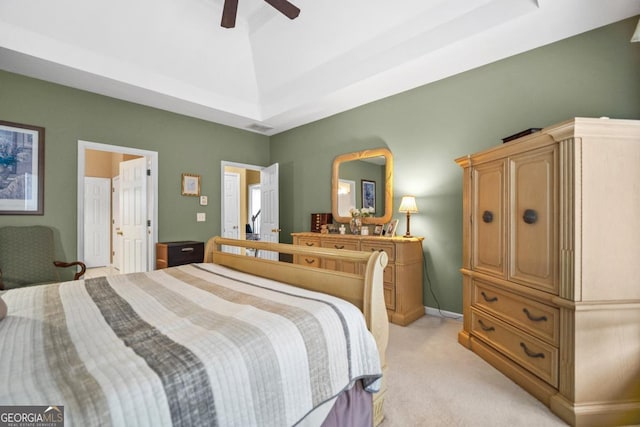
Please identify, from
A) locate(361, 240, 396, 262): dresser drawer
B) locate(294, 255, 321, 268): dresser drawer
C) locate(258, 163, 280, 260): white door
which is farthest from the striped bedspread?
locate(258, 163, 280, 260): white door

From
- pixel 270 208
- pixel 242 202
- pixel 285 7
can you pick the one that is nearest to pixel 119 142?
pixel 270 208

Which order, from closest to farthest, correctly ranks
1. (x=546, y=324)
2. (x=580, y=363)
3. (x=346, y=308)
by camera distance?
(x=346, y=308), (x=580, y=363), (x=546, y=324)

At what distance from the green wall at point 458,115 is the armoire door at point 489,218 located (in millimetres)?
690

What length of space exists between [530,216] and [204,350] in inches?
85.0

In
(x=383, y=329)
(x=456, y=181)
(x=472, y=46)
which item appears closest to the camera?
(x=383, y=329)

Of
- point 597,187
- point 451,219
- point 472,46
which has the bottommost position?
point 451,219

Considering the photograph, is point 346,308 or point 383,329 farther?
point 383,329

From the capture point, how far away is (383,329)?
1.50m

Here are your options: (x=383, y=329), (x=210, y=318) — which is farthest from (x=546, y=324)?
(x=210, y=318)

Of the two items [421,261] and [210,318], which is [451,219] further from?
[210,318]

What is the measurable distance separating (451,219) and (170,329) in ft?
9.82

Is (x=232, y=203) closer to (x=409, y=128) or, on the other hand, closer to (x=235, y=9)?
(x=409, y=128)

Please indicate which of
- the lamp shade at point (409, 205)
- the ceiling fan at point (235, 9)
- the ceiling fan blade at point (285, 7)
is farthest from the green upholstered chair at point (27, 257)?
the lamp shade at point (409, 205)

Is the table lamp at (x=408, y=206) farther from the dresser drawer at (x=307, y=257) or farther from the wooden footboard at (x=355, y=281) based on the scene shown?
the wooden footboard at (x=355, y=281)
